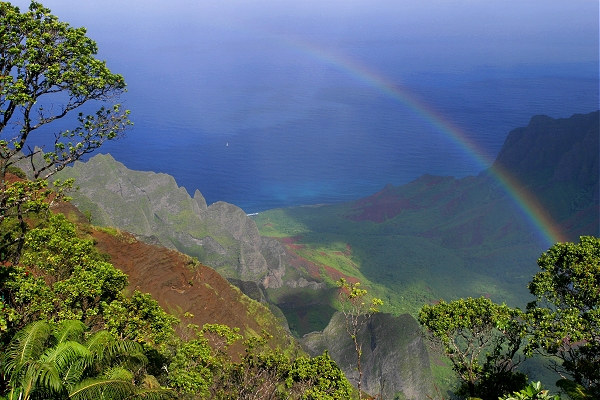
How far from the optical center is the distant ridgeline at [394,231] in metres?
89.9

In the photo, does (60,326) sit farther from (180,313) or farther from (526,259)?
(526,259)

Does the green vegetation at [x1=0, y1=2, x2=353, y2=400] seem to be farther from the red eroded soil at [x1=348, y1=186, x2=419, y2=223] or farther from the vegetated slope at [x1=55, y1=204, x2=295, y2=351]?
the red eroded soil at [x1=348, y1=186, x2=419, y2=223]

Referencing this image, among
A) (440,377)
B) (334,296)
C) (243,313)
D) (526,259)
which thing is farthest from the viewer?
(526,259)

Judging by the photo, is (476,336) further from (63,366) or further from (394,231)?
(394,231)

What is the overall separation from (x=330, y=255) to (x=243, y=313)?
95.5m

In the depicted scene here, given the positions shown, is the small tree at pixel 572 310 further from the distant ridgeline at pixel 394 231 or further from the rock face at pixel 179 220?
the rock face at pixel 179 220

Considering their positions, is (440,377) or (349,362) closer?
(349,362)

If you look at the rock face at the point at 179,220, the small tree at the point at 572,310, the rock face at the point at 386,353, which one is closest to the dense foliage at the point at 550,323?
the small tree at the point at 572,310

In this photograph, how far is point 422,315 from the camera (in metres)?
21.5

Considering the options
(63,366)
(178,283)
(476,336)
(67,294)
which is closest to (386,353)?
(178,283)

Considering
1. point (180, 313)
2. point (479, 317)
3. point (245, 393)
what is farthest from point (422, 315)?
point (180, 313)

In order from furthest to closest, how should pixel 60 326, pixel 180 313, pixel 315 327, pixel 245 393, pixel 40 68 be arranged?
pixel 315 327
pixel 180 313
pixel 245 393
pixel 40 68
pixel 60 326

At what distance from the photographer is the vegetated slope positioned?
3634 cm

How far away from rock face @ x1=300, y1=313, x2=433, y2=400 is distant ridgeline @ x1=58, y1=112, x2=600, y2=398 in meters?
0.20
